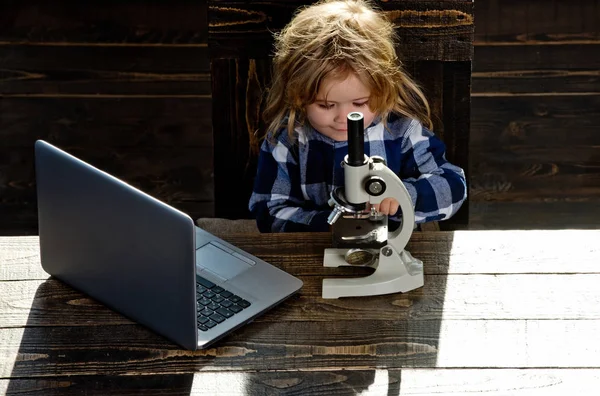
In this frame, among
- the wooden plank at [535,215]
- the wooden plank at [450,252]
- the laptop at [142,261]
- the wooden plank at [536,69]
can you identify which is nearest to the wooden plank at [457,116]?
the wooden plank at [450,252]

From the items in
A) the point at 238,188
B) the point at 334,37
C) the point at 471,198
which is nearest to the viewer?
the point at 334,37

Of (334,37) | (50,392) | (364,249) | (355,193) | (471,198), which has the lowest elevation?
(471,198)

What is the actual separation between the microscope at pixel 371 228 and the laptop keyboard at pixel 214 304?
0.49 feet

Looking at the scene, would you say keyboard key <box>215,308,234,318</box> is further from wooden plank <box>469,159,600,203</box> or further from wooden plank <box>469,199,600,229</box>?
wooden plank <box>469,159,600,203</box>

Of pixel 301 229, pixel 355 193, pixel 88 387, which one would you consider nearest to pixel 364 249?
pixel 355 193

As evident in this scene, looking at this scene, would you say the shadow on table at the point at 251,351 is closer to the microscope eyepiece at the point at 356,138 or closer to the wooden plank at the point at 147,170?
the microscope eyepiece at the point at 356,138

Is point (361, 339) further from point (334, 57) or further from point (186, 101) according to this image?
point (186, 101)

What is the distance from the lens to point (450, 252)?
1839mm

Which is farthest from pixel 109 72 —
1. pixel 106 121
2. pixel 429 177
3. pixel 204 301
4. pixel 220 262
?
pixel 204 301

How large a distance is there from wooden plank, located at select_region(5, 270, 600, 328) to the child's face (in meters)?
0.33

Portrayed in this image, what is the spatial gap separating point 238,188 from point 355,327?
744 millimetres

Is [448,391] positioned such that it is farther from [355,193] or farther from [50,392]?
[50,392]

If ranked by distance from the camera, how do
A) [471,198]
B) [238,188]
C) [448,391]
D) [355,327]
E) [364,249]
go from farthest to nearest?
[471,198] < [238,188] < [364,249] < [355,327] < [448,391]

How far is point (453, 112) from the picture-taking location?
7.32ft
